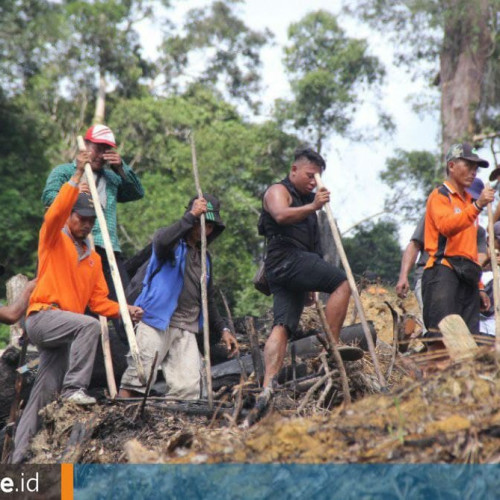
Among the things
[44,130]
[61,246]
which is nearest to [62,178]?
[61,246]

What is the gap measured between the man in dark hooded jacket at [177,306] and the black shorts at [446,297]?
1.61 meters

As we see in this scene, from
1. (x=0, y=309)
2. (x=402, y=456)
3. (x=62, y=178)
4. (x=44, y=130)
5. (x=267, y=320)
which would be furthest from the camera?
(x=44, y=130)

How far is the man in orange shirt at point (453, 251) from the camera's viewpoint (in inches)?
276

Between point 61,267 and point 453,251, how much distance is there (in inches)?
116

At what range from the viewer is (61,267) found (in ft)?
21.9

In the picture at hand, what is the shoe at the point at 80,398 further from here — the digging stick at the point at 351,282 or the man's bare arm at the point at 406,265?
the man's bare arm at the point at 406,265

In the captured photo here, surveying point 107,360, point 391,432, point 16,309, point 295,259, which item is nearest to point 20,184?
point 107,360

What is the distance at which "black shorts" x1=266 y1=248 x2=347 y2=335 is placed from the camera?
695 cm

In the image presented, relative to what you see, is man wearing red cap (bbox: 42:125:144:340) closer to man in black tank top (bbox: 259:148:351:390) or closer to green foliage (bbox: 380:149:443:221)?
man in black tank top (bbox: 259:148:351:390)

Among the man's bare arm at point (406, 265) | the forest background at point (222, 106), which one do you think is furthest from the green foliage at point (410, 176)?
the man's bare arm at point (406, 265)

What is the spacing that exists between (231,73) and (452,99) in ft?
55.6

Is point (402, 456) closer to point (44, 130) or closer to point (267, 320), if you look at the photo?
point (267, 320)

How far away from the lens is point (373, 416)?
13.1 ft

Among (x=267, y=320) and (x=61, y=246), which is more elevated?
(x=61, y=246)
